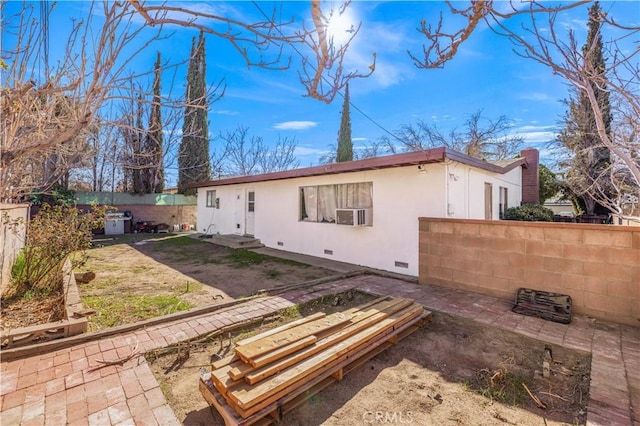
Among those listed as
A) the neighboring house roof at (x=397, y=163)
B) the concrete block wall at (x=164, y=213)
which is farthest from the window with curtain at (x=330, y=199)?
the concrete block wall at (x=164, y=213)

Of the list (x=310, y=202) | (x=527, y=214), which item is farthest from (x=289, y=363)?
(x=527, y=214)

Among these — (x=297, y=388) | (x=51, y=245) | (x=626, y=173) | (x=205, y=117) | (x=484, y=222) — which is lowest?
(x=297, y=388)

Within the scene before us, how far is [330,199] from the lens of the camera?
8.51 meters

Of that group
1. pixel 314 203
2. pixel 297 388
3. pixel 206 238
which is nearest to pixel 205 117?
pixel 206 238

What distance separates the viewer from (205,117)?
1817 cm

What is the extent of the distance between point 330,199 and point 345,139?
16.3m

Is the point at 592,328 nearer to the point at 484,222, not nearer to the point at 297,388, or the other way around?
the point at 484,222

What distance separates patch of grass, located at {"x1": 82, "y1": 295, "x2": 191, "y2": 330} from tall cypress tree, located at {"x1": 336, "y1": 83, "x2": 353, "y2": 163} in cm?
2006

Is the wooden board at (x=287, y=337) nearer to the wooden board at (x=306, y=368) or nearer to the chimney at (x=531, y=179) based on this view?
the wooden board at (x=306, y=368)

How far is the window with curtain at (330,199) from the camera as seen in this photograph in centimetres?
765

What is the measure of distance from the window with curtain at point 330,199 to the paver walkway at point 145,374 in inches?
146

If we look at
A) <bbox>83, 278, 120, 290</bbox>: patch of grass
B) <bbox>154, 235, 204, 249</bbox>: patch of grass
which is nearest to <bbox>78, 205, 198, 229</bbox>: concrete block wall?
<bbox>154, 235, 204, 249</bbox>: patch of grass

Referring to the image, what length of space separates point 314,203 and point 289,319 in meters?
5.20

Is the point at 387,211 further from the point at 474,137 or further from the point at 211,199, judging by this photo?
the point at 474,137
